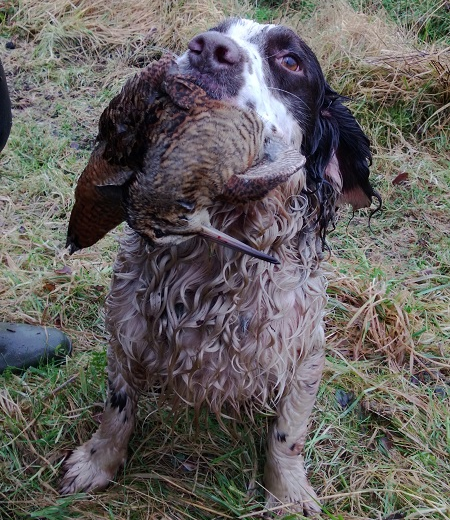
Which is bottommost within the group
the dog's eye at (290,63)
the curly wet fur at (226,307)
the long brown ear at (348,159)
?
the curly wet fur at (226,307)

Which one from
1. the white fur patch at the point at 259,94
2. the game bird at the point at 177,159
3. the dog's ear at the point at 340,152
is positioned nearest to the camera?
the game bird at the point at 177,159

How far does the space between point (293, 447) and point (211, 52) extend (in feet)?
5.43

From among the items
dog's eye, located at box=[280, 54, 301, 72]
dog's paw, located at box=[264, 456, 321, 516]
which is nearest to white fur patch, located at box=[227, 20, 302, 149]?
dog's eye, located at box=[280, 54, 301, 72]

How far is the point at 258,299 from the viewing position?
92.3 inches

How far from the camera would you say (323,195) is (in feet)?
7.91

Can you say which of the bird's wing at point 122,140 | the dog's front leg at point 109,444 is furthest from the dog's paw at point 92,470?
the bird's wing at point 122,140

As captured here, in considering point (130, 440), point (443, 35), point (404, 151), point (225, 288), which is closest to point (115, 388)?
point (130, 440)

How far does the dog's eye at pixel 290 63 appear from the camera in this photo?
7.34 ft

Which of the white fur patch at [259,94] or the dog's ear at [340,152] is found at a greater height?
the white fur patch at [259,94]

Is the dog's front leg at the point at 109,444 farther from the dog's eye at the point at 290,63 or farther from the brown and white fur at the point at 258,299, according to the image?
the dog's eye at the point at 290,63

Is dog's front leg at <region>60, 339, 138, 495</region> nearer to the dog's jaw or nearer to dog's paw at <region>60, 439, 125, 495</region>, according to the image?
dog's paw at <region>60, 439, 125, 495</region>

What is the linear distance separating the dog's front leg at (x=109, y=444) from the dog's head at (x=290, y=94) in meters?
1.06

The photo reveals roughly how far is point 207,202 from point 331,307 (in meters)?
2.15

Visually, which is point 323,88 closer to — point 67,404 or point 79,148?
point 67,404
